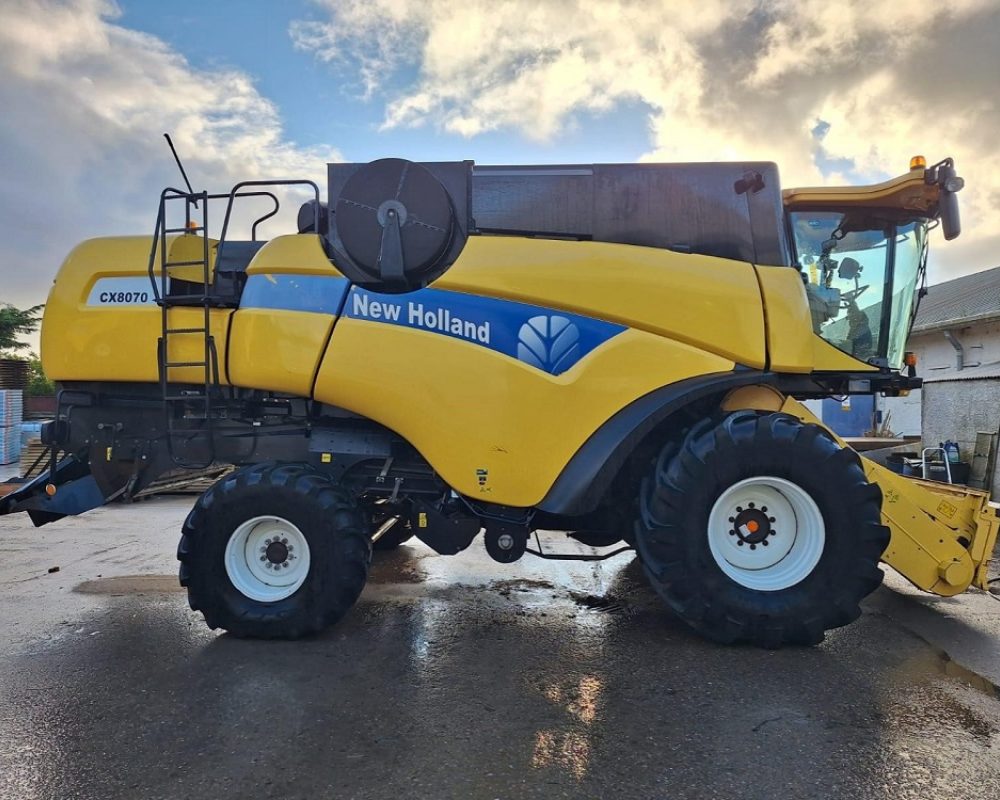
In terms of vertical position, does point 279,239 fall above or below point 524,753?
above

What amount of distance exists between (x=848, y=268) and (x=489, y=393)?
2.63 m

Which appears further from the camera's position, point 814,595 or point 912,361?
point 912,361

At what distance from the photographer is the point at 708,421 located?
154 inches

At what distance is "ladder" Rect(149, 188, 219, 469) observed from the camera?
4.25 m

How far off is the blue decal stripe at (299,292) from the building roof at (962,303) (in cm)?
1045

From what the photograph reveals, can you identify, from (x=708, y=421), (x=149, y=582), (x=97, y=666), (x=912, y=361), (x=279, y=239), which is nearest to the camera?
(x=97, y=666)

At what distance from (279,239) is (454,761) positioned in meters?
3.26

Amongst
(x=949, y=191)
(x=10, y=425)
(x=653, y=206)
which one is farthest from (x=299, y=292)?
(x=10, y=425)

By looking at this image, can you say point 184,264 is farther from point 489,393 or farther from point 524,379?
point 524,379

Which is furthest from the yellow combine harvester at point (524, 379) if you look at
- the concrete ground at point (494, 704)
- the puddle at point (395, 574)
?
the puddle at point (395, 574)

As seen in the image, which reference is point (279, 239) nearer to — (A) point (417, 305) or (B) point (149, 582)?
(A) point (417, 305)

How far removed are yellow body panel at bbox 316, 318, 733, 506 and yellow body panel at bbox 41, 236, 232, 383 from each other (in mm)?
1059

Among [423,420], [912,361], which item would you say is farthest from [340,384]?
[912,361]

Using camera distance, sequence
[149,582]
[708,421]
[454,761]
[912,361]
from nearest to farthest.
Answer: [454,761]
[708,421]
[912,361]
[149,582]
